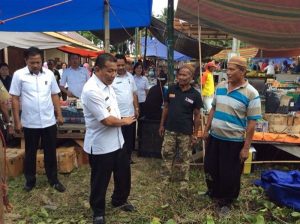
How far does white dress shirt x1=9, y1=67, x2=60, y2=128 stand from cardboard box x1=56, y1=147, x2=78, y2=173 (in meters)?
0.93

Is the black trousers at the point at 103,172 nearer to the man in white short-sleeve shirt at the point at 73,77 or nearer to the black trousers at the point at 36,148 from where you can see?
the black trousers at the point at 36,148

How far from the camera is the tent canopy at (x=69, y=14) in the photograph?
541cm

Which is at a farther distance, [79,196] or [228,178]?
[79,196]

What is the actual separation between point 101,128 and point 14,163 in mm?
2303

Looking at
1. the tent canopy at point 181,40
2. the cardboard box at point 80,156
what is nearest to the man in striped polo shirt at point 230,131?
the cardboard box at point 80,156

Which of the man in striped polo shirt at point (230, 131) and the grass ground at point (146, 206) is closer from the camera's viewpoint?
the man in striped polo shirt at point (230, 131)

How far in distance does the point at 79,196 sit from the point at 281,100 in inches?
198

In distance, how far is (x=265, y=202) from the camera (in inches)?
168

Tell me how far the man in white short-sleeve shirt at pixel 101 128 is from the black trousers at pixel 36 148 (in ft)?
3.73

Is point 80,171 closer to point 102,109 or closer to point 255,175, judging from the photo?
point 102,109

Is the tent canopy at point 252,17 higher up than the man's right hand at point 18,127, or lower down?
higher up

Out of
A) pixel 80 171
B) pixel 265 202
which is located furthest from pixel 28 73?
pixel 265 202

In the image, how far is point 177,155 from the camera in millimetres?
4777

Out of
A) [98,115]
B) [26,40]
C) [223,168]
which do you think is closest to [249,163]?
[223,168]
